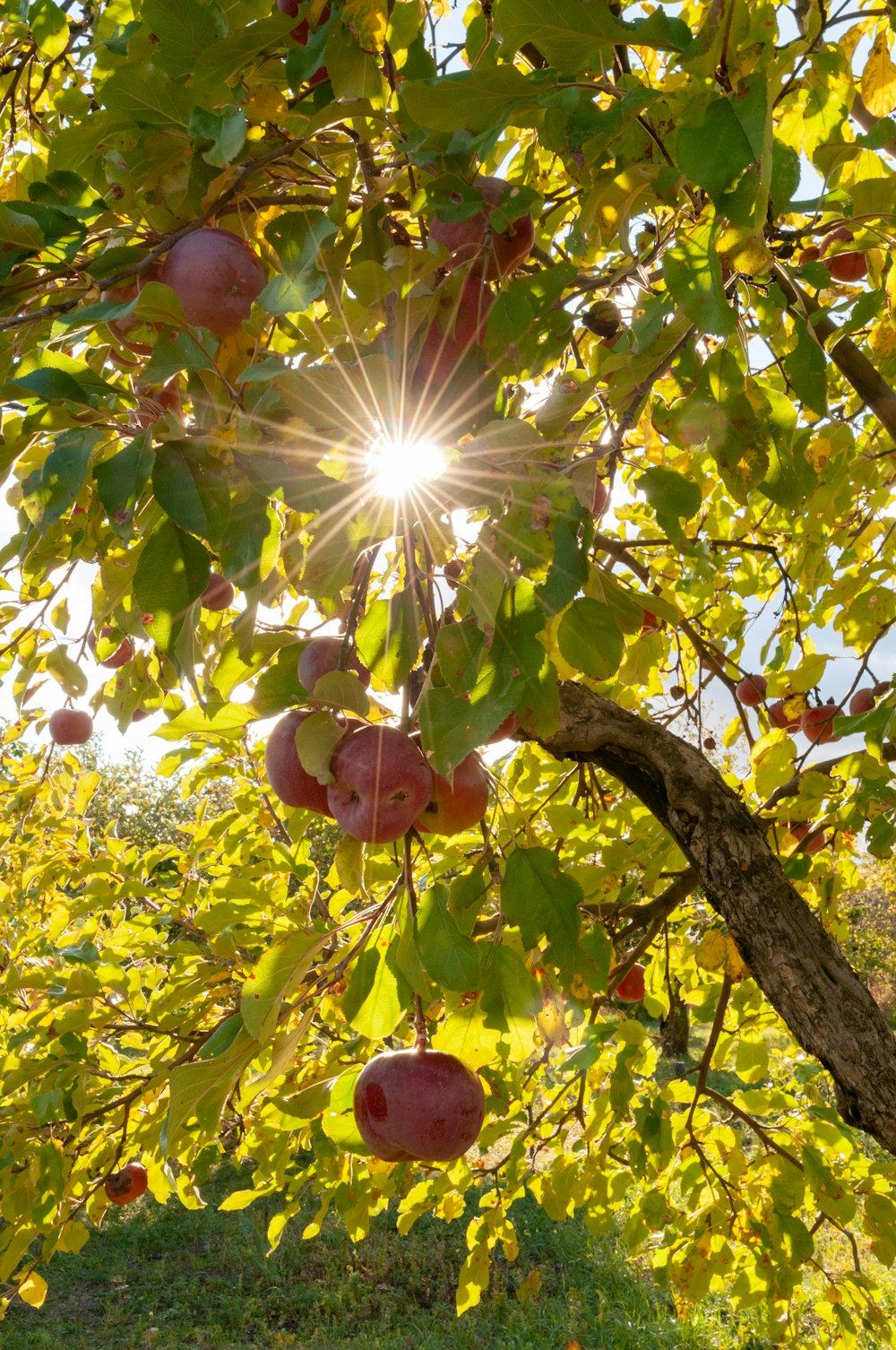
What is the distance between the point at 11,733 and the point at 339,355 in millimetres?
2714

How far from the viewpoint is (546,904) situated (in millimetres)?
1120

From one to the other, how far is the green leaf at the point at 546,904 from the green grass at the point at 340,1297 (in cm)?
449

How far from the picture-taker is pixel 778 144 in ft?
2.83

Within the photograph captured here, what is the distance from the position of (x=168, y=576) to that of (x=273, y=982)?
1.66ft

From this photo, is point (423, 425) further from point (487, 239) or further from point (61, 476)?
point (61, 476)

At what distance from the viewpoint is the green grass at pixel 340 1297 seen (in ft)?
15.8

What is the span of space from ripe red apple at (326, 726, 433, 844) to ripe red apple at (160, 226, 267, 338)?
0.45 meters

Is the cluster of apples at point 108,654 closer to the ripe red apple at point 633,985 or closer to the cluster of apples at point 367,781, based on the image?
the cluster of apples at point 367,781

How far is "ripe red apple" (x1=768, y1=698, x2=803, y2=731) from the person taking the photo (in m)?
2.59

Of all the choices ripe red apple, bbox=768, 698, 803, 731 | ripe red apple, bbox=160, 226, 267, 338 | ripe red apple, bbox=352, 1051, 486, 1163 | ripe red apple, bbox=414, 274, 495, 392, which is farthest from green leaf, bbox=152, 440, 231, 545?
ripe red apple, bbox=768, 698, 803, 731

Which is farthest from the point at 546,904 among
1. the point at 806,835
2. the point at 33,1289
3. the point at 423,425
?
the point at 33,1289

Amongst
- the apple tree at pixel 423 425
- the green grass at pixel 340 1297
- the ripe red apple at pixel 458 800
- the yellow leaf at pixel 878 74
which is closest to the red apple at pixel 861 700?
the apple tree at pixel 423 425

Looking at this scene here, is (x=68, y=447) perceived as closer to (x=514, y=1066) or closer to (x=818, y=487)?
(x=818, y=487)

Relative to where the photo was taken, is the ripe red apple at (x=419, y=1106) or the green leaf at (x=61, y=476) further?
the ripe red apple at (x=419, y=1106)
